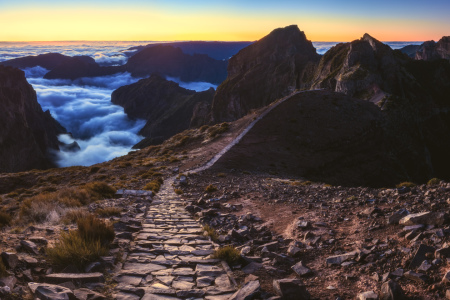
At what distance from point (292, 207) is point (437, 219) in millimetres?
6414

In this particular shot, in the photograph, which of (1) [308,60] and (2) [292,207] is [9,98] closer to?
(1) [308,60]

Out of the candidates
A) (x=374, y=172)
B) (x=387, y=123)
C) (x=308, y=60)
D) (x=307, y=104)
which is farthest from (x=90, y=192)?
(x=308, y=60)

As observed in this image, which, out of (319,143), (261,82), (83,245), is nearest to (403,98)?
(319,143)

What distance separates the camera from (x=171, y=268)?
752 centimetres

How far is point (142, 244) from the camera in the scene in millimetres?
9047

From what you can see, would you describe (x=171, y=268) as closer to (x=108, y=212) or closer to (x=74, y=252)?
(x=74, y=252)

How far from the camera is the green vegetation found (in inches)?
270

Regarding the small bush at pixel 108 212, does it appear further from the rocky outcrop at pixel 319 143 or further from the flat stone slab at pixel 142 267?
the rocky outcrop at pixel 319 143

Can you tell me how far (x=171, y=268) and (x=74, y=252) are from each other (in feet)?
6.76

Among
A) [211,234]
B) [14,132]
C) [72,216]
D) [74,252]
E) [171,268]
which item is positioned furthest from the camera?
[14,132]

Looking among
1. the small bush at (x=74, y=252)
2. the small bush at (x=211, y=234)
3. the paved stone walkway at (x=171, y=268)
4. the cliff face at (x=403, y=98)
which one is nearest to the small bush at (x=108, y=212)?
the paved stone walkway at (x=171, y=268)

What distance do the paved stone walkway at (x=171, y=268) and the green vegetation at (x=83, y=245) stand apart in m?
0.69

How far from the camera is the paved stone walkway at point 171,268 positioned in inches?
245

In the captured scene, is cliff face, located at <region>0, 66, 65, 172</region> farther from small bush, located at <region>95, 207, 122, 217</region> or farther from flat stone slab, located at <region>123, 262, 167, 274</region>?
flat stone slab, located at <region>123, 262, 167, 274</region>
